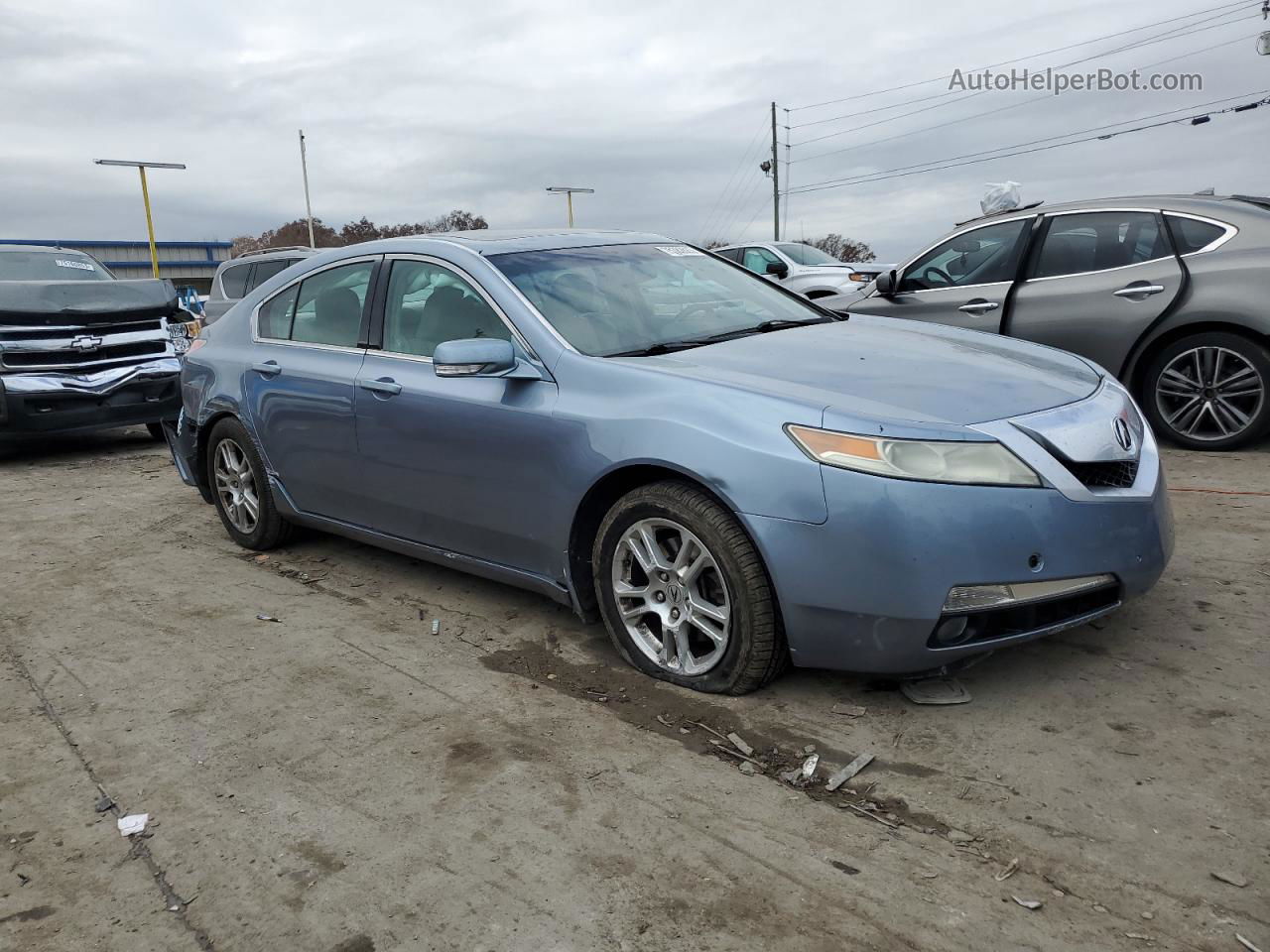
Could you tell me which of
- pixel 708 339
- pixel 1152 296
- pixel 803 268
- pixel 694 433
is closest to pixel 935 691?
pixel 694 433

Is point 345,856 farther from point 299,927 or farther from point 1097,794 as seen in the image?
point 1097,794

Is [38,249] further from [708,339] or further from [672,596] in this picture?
[672,596]

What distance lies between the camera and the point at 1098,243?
6.99 metres

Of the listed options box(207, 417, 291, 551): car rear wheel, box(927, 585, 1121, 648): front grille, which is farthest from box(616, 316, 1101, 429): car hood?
box(207, 417, 291, 551): car rear wheel

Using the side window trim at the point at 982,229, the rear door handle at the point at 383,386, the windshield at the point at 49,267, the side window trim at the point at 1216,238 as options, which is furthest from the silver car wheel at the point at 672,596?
the windshield at the point at 49,267

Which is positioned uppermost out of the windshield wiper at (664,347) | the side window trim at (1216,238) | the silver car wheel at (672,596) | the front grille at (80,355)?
the side window trim at (1216,238)

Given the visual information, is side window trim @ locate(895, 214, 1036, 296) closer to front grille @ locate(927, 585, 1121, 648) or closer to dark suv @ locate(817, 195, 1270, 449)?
dark suv @ locate(817, 195, 1270, 449)

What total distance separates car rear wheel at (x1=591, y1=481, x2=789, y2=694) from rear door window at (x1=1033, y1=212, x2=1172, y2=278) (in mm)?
4870

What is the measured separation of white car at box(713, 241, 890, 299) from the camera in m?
15.0

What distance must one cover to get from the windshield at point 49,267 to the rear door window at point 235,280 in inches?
92.8

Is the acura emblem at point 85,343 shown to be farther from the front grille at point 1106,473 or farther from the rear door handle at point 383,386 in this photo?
the front grille at point 1106,473

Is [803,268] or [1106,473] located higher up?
[803,268]

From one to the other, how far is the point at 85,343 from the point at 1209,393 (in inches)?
349

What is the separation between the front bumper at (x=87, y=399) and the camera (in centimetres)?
866
